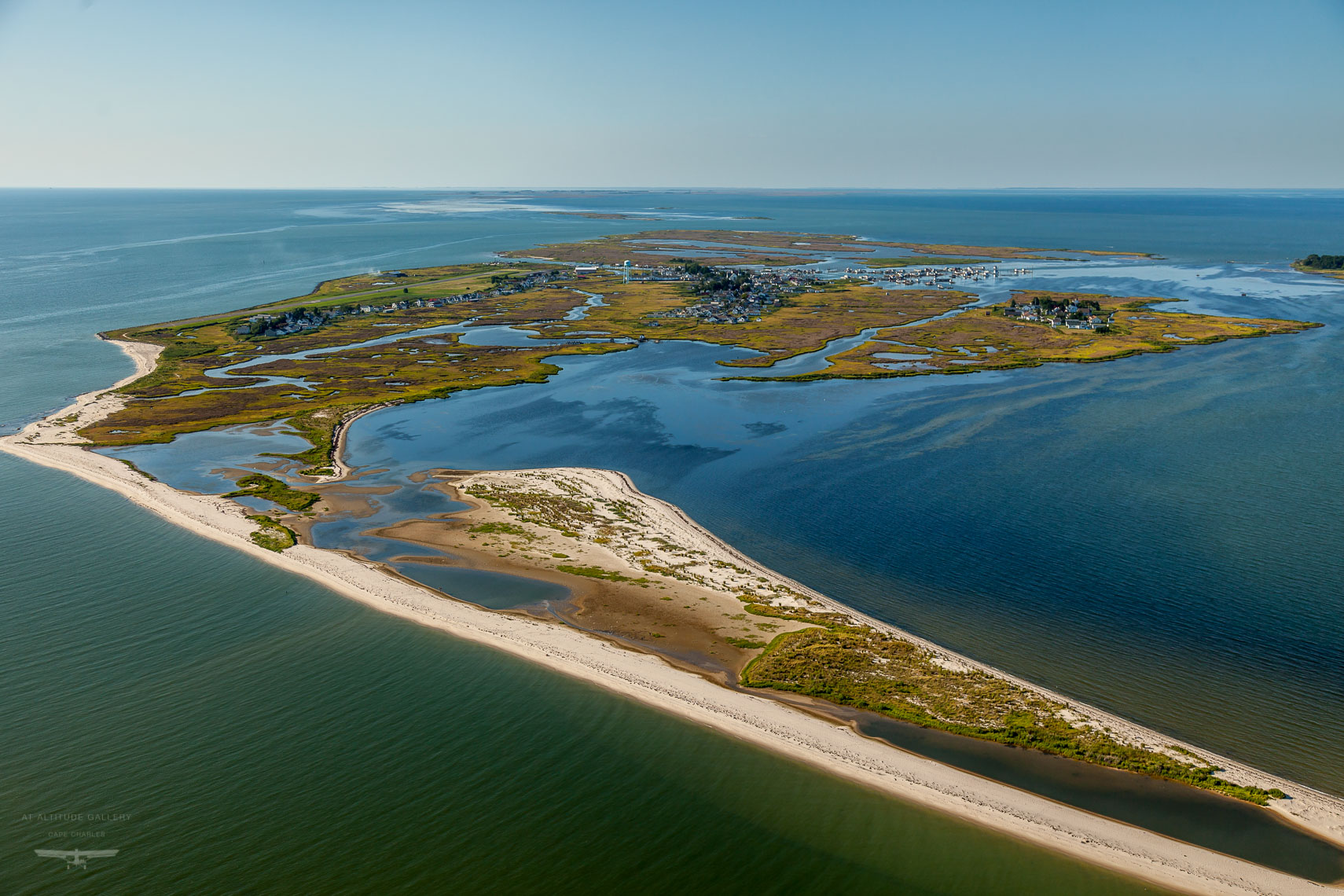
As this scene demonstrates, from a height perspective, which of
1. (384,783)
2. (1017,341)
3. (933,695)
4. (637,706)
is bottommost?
(384,783)

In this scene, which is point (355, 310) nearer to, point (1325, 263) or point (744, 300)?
point (744, 300)

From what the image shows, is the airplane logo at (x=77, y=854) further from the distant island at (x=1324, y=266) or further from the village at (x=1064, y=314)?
the distant island at (x=1324, y=266)

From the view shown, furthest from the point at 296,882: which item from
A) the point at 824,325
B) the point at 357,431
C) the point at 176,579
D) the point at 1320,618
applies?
the point at 824,325

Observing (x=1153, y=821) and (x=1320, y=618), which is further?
(x=1320, y=618)

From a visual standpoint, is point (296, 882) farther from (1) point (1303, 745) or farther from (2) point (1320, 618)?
(2) point (1320, 618)

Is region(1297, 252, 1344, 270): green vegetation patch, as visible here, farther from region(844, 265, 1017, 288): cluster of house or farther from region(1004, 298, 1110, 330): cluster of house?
region(1004, 298, 1110, 330): cluster of house

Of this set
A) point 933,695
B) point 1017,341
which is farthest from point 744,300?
point 933,695
